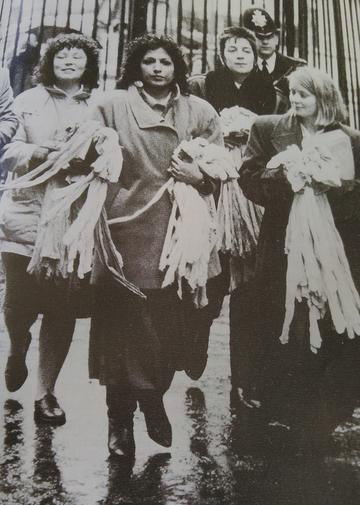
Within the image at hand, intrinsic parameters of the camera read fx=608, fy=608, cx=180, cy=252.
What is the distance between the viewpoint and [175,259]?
272 centimetres

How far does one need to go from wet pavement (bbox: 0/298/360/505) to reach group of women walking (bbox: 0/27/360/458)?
0.16 ft

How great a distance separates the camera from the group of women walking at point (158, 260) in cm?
261

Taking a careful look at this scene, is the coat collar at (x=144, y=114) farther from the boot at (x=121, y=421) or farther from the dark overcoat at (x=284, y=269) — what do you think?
the boot at (x=121, y=421)

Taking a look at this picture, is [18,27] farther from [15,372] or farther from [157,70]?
[15,372]

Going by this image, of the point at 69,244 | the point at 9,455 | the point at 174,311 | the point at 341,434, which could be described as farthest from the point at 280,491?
the point at 69,244

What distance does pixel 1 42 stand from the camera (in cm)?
301

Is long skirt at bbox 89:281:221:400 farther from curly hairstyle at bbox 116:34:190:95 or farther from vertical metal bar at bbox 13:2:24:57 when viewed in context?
vertical metal bar at bbox 13:2:24:57

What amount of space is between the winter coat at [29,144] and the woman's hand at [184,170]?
47cm

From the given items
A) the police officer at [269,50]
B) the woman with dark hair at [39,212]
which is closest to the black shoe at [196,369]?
the woman with dark hair at [39,212]

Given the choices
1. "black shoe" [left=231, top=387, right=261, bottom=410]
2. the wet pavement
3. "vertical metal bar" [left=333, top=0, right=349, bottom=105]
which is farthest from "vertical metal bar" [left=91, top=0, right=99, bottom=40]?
"black shoe" [left=231, top=387, right=261, bottom=410]

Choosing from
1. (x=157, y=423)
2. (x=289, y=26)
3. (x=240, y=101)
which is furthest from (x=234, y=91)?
(x=157, y=423)

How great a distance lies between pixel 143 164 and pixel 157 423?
1.13 m

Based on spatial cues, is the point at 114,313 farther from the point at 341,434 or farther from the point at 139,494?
the point at 341,434

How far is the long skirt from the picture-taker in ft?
8.42
